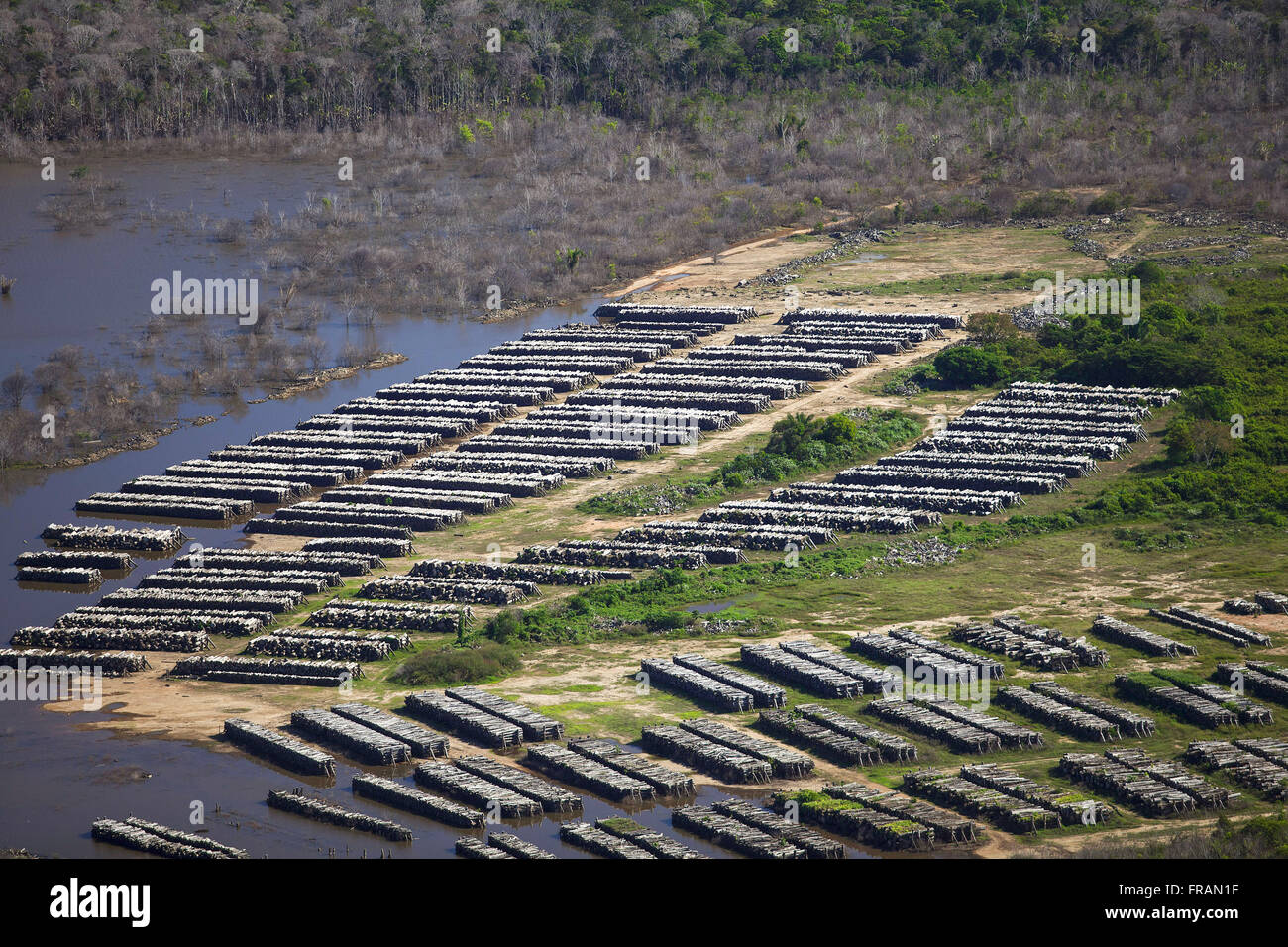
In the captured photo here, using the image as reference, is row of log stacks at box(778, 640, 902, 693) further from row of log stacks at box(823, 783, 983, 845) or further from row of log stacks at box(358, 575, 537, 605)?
row of log stacks at box(358, 575, 537, 605)

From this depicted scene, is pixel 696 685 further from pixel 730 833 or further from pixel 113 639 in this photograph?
pixel 113 639

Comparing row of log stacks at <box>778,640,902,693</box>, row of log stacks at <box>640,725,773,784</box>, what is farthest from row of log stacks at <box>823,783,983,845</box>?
row of log stacks at <box>778,640,902,693</box>

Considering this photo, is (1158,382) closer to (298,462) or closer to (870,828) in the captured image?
(298,462)

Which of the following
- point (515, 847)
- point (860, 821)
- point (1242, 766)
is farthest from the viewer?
point (1242, 766)

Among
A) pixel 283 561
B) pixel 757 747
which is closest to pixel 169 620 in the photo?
pixel 283 561

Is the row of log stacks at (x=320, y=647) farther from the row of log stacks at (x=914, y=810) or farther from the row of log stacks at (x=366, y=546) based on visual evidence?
the row of log stacks at (x=914, y=810)

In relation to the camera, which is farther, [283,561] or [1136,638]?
[283,561]
